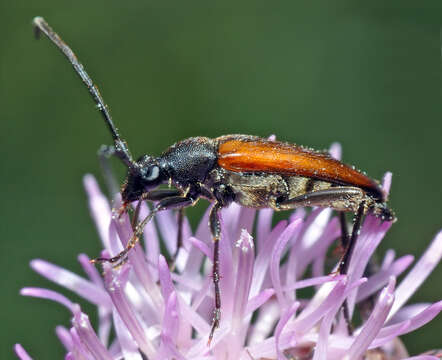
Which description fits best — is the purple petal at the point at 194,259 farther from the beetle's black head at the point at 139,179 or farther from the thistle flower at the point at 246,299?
the beetle's black head at the point at 139,179

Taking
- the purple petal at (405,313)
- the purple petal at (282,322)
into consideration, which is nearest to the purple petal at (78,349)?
the purple petal at (282,322)

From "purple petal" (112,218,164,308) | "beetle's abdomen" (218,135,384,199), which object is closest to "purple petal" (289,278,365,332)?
"beetle's abdomen" (218,135,384,199)

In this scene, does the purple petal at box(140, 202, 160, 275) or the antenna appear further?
the purple petal at box(140, 202, 160, 275)

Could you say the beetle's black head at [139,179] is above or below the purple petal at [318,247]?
above

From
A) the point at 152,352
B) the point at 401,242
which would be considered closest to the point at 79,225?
the point at 401,242

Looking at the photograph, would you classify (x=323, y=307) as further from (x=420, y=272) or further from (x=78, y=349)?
(x=78, y=349)

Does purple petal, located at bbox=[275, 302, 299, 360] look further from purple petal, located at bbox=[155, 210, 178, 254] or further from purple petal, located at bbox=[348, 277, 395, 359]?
purple petal, located at bbox=[155, 210, 178, 254]
